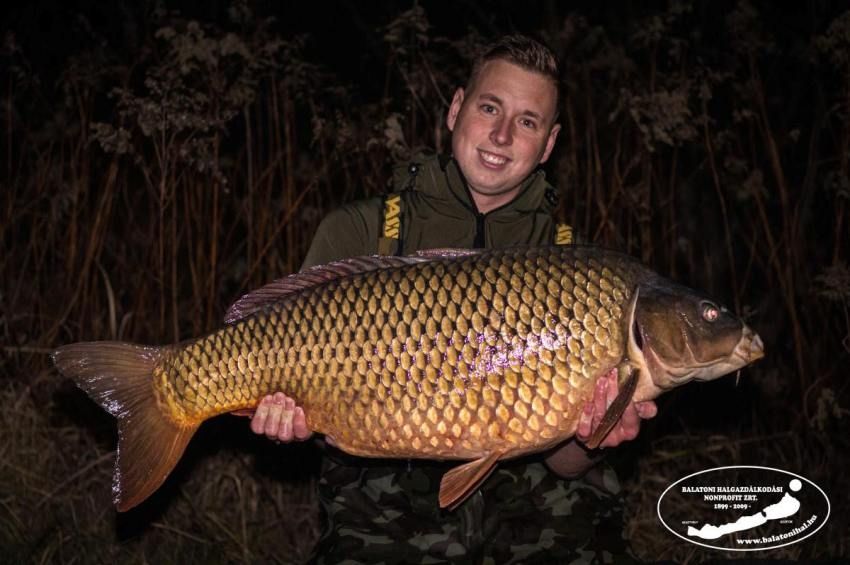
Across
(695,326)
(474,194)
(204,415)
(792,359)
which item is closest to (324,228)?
(474,194)

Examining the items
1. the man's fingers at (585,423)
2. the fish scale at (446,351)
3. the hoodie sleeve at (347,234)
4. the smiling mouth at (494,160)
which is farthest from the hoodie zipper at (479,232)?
the man's fingers at (585,423)

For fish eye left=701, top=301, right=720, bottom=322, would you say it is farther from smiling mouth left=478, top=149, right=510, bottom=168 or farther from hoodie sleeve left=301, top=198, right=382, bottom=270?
hoodie sleeve left=301, top=198, right=382, bottom=270

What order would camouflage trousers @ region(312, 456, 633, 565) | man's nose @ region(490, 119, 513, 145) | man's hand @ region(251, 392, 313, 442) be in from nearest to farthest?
man's hand @ region(251, 392, 313, 442), camouflage trousers @ region(312, 456, 633, 565), man's nose @ region(490, 119, 513, 145)

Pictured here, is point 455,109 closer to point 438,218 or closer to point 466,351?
point 438,218

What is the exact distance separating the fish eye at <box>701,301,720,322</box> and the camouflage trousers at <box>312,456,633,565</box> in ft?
2.21

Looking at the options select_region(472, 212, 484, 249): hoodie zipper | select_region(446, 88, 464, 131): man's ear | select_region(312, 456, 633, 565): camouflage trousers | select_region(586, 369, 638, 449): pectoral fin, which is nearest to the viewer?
select_region(586, 369, 638, 449): pectoral fin

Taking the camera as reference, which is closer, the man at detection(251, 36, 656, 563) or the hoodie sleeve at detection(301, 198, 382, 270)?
the man at detection(251, 36, 656, 563)

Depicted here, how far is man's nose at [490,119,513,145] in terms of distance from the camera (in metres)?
2.20

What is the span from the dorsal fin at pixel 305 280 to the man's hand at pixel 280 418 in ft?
0.62

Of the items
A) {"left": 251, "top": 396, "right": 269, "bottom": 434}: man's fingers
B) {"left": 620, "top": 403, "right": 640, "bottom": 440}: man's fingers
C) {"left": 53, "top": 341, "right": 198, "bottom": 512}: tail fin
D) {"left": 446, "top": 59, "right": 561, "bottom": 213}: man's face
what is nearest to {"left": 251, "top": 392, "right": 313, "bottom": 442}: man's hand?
{"left": 251, "top": 396, "right": 269, "bottom": 434}: man's fingers

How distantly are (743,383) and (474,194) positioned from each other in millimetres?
1416

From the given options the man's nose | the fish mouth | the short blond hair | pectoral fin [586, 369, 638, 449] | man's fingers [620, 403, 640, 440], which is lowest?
man's fingers [620, 403, 640, 440]

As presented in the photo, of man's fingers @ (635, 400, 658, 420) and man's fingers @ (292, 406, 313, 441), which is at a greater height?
man's fingers @ (635, 400, 658, 420)

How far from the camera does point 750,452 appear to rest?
2965mm
